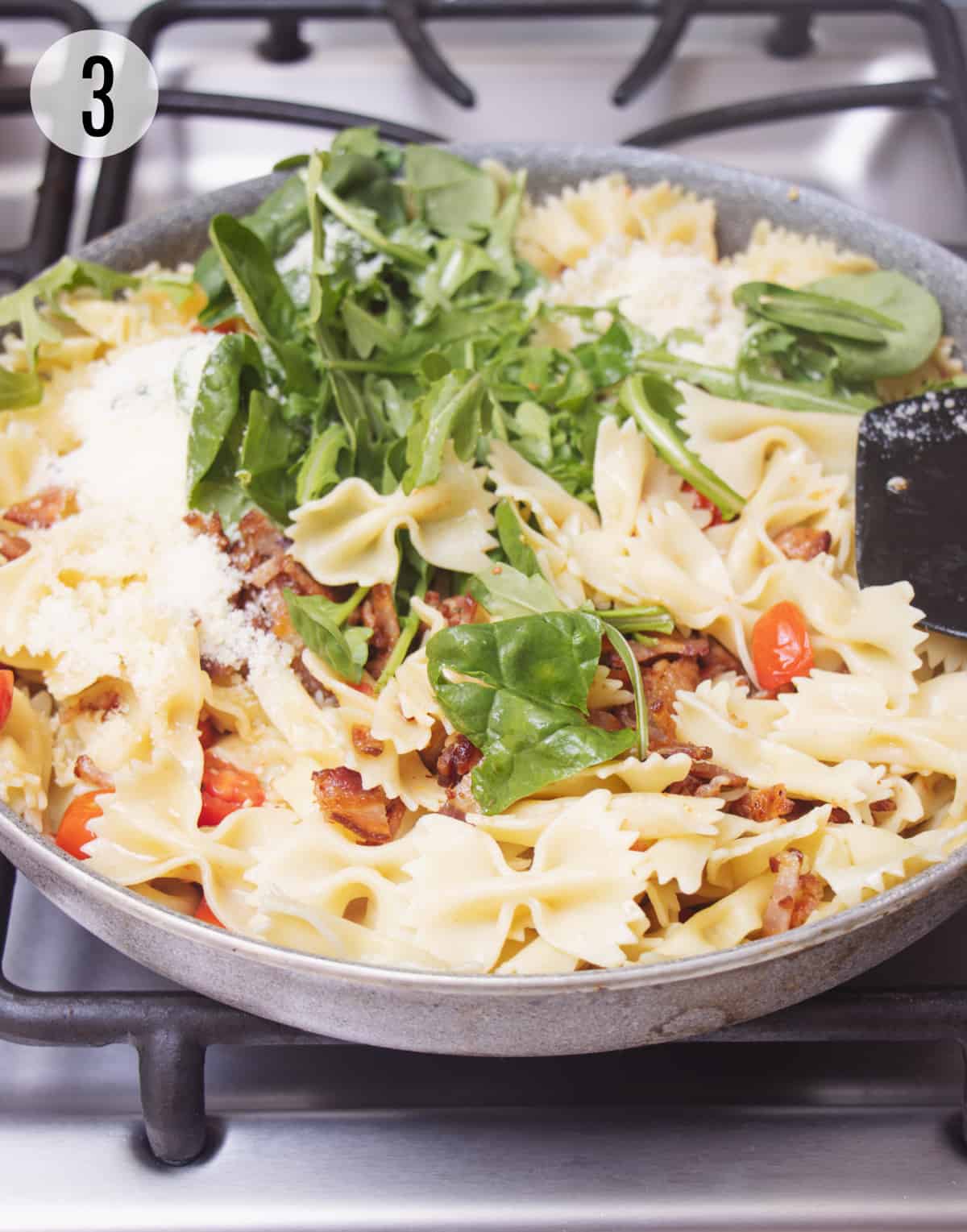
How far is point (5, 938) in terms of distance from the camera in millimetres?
1859

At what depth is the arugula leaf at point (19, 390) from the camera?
7.21ft

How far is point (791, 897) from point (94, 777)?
3.28ft

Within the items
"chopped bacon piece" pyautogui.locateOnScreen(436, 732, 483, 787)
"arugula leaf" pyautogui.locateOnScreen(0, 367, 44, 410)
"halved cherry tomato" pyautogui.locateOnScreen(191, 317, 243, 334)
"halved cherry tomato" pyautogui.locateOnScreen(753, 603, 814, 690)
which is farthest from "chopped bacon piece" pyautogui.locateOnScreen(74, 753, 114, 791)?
"halved cherry tomato" pyautogui.locateOnScreen(753, 603, 814, 690)

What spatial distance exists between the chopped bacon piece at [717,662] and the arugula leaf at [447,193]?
1.00 meters

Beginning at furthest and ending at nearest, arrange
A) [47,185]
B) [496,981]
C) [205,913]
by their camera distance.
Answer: [47,185] < [205,913] < [496,981]

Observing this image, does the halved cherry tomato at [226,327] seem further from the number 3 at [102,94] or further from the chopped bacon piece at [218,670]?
the number 3 at [102,94]

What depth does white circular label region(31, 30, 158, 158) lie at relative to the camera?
287 centimetres

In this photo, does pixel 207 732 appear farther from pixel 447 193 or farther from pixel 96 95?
pixel 96 95

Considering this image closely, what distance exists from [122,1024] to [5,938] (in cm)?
32

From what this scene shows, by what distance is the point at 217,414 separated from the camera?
6.66ft

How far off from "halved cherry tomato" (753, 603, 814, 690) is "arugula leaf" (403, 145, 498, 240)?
102 centimetres

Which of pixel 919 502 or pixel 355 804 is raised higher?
pixel 919 502

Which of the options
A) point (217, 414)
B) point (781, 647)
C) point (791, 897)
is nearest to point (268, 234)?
point (217, 414)

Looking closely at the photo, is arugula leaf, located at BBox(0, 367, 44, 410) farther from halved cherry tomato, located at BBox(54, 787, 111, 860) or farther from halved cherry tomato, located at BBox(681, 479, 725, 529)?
halved cherry tomato, located at BBox(681, 479, 725, 529)
